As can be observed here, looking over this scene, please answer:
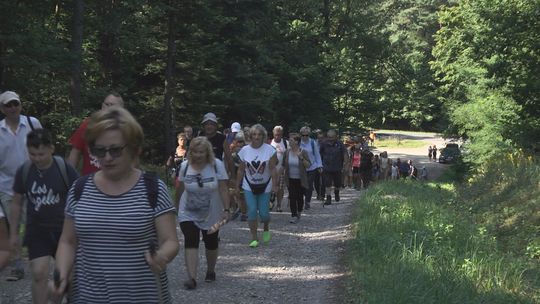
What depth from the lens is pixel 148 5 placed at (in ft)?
70.2

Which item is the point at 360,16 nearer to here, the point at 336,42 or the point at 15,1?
the point at 336,42

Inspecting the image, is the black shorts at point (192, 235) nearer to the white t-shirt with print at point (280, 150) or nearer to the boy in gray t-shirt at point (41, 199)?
the boy in gray t-shirt at point (41, 199)

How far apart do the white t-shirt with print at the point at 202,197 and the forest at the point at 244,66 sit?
9.98 meters

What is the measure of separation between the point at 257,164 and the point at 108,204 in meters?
6.04

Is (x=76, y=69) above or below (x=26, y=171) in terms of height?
above

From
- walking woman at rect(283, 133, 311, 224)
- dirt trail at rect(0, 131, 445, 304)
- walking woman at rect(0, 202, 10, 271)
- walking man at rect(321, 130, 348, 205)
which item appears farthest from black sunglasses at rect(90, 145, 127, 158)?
walking man at rect(321, 130, 348, 205)

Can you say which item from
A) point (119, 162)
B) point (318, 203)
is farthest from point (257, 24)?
point (119, 162)

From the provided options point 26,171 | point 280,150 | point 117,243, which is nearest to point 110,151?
point 117,243

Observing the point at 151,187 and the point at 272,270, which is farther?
the point at 272,270

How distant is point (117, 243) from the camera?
272 cm

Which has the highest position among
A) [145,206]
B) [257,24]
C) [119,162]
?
[257,24]

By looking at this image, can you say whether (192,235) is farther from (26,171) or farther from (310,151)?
(310,151)

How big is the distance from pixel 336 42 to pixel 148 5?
780 inches

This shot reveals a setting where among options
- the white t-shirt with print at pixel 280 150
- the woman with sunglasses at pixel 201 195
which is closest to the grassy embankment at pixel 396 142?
the white t-shirt with print at pixel 280 150
